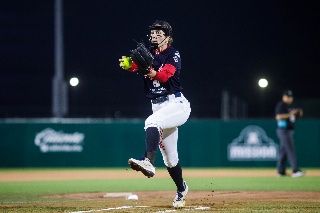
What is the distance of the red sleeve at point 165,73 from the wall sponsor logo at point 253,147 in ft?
45.2

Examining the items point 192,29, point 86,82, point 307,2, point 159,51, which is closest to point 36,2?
point 86,82

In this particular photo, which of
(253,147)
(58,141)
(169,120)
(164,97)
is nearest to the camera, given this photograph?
(169,120)

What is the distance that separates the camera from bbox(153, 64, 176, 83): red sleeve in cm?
920

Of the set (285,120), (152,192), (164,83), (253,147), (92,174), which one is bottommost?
(152,192)

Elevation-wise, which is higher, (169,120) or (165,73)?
(165,73)

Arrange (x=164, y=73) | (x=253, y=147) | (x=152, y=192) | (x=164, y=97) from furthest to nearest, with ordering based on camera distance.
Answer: (x=253, y=147), (x=152, y=192), (x=164, y=97), (x=164, y=73)

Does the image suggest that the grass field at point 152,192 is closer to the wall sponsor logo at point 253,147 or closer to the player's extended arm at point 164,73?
the wall sponsor logo at point 253,147

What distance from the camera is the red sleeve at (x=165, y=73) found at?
9195mm

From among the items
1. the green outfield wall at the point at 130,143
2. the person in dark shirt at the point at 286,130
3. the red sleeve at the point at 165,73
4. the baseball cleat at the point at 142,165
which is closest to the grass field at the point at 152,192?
the person in dark shirt at the point at 286,130

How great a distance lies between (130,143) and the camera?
23.1 metres

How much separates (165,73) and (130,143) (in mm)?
14018

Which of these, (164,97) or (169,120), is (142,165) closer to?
(169,120)

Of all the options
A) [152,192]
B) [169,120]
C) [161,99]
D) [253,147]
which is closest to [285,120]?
[253,147]

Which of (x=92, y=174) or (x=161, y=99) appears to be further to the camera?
(x=92, y=174)
